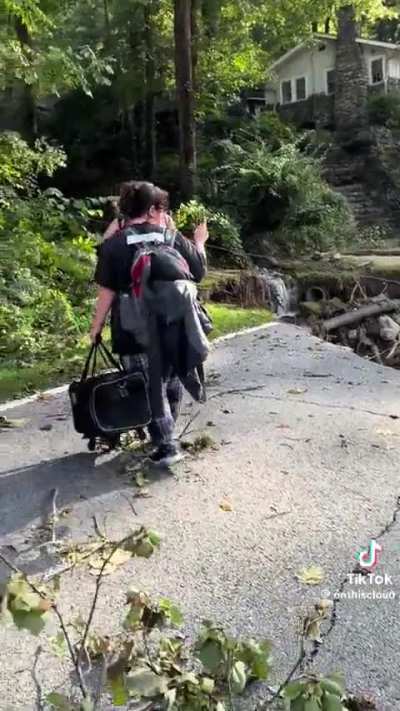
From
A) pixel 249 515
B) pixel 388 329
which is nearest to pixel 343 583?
pixel 249 515

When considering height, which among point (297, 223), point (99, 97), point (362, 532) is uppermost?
point (99, 97)

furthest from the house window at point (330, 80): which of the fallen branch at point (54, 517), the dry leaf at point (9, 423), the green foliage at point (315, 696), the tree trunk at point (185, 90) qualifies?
the green foliage at point (315, 696)

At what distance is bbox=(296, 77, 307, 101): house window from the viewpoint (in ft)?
109

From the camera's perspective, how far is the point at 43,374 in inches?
294

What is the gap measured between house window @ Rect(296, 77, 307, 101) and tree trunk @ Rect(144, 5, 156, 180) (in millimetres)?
11496

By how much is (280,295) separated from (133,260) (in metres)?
8.81

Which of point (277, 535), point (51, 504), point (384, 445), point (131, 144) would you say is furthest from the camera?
point (131, 144)

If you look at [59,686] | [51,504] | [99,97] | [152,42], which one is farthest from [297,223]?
[59,686]

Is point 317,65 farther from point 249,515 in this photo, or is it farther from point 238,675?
point 238,675

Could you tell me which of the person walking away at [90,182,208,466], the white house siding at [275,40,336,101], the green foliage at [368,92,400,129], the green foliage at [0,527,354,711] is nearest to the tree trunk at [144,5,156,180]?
the green foliage at [368,92,400,129]

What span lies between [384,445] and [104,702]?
3.14m

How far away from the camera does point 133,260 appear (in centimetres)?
457

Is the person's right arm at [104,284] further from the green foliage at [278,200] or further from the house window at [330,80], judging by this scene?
the house window at [330,80]

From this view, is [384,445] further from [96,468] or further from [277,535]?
[96,468]
